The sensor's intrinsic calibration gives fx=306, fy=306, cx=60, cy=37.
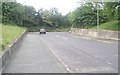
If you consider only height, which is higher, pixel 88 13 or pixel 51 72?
pixel 88 13

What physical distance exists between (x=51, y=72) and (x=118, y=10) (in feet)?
104

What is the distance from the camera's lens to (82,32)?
56031 millimetres

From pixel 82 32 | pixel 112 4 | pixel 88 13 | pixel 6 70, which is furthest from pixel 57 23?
pixel 6 70

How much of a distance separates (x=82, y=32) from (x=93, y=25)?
13.3 metres

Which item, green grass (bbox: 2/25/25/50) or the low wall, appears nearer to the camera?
green grass (bbox: 2/25/25/50)

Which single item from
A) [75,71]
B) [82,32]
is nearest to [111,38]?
[82,32]

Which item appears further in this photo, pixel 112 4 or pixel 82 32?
pixel 82 32

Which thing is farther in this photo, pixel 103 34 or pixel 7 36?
pixel 103 34

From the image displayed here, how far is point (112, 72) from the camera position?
11.6m

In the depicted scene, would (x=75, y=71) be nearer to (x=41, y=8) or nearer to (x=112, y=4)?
(x=112, y=4)

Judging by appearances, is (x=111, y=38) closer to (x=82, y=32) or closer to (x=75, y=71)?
(x=82, y=32)

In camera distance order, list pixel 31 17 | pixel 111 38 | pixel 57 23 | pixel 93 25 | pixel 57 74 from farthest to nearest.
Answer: pixel 57 23 < pixel 31 17 < pixel 93 25 < pixel 111 38 < pixel 57 74

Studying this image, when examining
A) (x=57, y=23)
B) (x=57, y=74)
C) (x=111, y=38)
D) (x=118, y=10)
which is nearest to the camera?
(x=57, y=74)

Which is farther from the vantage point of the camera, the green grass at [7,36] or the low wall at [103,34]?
the low wall at [103,34]
